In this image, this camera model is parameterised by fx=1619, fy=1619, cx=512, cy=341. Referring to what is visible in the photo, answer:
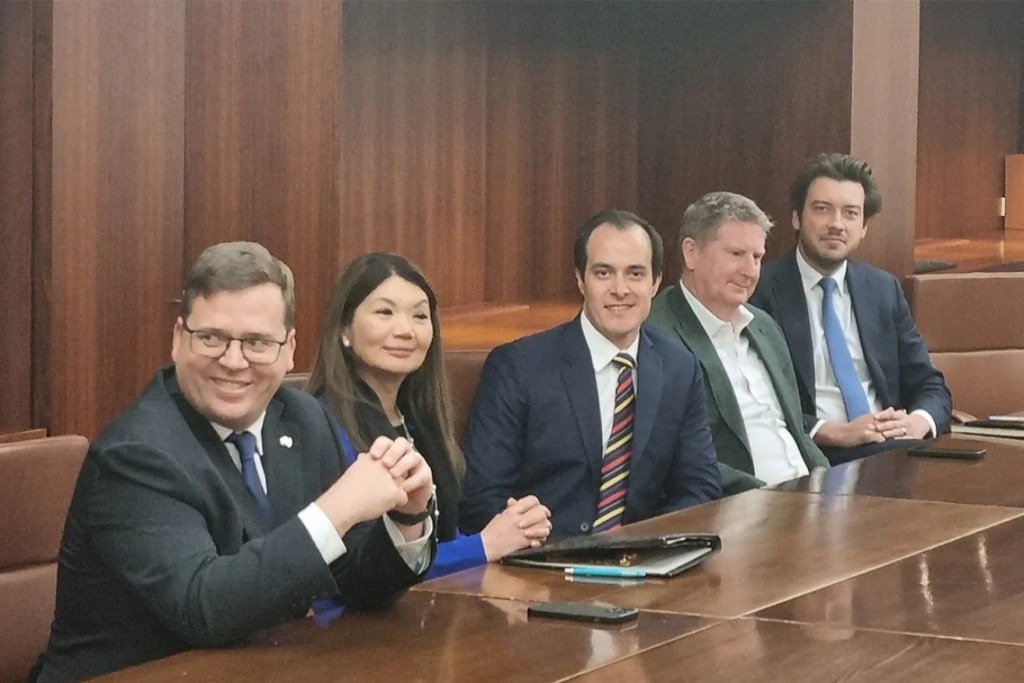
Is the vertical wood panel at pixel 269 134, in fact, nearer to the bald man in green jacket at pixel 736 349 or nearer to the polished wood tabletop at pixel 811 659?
the bald man in green jacket at pixel 736 349

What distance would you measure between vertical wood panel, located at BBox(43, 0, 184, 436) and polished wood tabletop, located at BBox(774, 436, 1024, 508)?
165 centimetres

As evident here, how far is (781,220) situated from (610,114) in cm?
96

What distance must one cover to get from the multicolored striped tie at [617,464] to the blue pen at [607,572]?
132cm

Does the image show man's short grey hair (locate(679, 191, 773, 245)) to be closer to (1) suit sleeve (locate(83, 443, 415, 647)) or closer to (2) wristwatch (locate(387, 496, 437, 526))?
(2) wristwatch (locate(387, 496, 437, 526))

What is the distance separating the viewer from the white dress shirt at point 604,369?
3.87m

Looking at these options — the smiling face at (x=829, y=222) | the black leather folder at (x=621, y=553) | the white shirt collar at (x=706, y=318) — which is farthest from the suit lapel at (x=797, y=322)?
the black leather folder at (x=621, y=553)

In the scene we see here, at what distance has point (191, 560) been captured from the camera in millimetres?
2162

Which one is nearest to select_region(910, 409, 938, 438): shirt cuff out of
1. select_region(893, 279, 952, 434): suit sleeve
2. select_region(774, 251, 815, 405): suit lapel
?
select_region(893, 279, 952, 434): suit sleeve

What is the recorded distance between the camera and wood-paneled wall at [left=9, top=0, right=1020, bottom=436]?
381cm

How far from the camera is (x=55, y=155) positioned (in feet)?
12.4

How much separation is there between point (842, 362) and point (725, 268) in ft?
2.73

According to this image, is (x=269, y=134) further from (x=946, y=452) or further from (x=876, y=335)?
(x=876, y=335)

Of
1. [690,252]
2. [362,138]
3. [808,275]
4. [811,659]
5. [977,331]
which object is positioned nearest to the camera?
[811,659]

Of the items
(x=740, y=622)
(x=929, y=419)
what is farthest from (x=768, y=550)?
(x=929, y=419)
